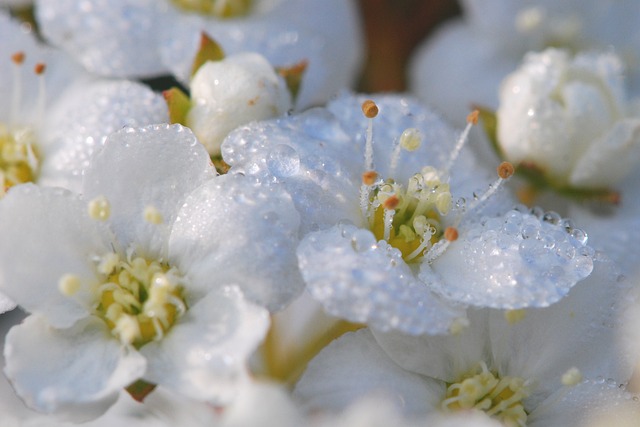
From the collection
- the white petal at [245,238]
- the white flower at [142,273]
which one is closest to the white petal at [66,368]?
the white flower at [142,273]

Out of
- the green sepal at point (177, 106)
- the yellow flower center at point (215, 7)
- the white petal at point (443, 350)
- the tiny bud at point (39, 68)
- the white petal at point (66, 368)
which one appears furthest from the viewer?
the yellow flower center at point (215, 7)

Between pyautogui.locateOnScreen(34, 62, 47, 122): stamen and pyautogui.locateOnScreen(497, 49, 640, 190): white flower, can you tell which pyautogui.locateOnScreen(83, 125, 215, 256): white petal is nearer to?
pyautogui.locateOnScreen(34, 62, 47, 122): stamen

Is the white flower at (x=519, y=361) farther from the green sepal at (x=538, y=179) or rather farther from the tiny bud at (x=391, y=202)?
the green sepal at (x=538, y=179)

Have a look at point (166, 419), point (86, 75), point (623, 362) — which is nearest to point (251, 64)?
point (86, 75)

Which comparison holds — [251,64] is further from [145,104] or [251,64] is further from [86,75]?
[86,75]

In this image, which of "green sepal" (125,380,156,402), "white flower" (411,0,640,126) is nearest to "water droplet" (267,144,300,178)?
"green sepal" (125,380,156,402)

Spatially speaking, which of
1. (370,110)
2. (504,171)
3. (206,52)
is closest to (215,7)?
(206,52)
